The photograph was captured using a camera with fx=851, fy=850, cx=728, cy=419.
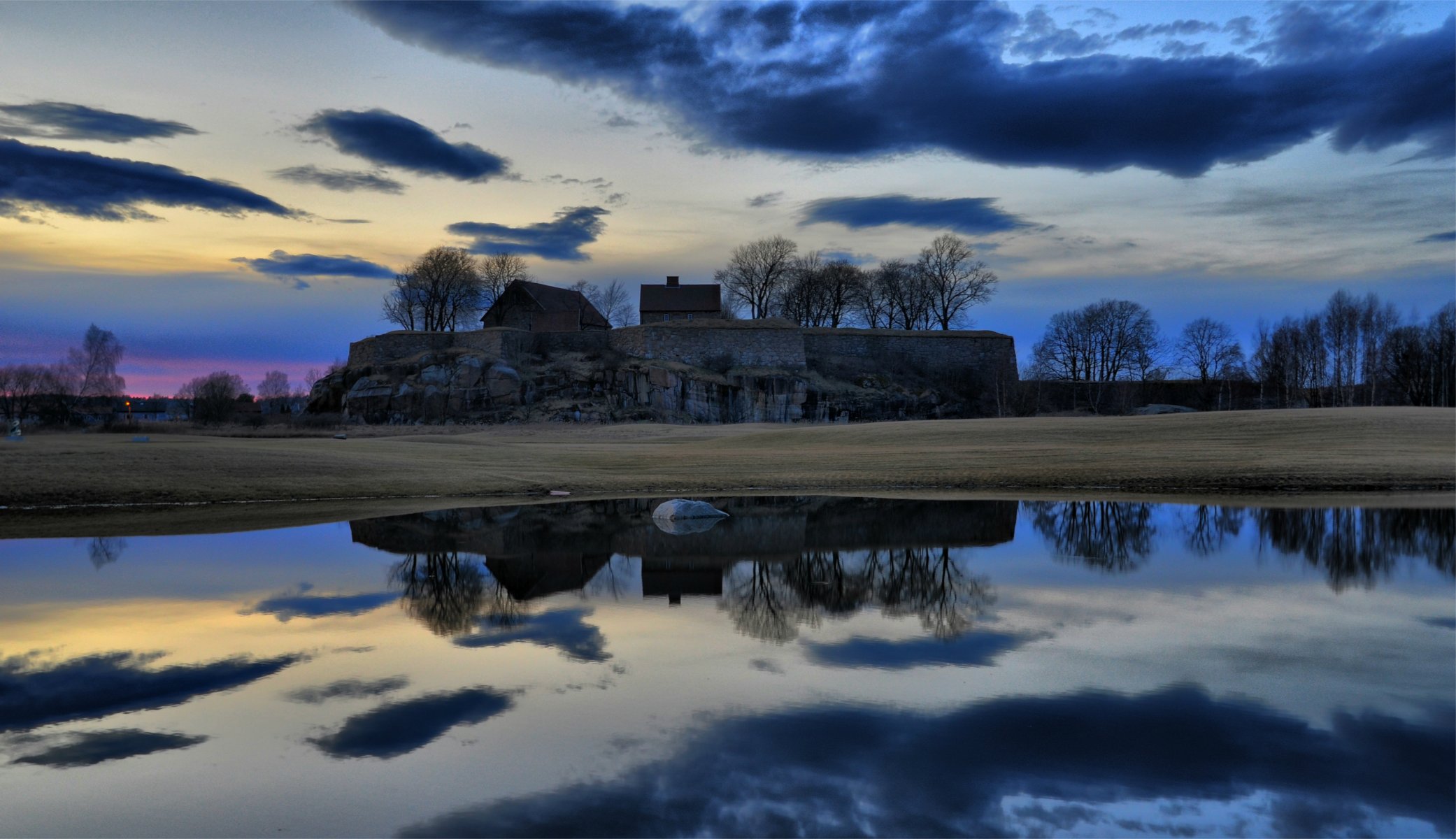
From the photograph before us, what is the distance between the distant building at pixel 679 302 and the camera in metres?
85.6

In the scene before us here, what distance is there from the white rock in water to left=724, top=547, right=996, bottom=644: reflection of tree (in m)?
5.39

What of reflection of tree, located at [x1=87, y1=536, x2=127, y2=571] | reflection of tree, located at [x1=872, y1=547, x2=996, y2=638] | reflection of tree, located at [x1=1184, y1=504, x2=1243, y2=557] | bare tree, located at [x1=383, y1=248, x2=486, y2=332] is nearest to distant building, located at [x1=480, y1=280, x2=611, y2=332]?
bare tree, located at [x1=383, y1=248, x2=486, y2=332]

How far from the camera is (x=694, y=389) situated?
68.2m

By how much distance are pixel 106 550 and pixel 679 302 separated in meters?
72.2

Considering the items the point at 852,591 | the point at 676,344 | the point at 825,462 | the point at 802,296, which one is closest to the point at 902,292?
the point at 802,296

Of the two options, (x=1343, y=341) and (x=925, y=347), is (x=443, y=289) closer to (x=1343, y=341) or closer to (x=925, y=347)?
(x=925, y=347)

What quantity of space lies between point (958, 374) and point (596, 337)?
34.7m

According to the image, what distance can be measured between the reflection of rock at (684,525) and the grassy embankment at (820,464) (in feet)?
22.7

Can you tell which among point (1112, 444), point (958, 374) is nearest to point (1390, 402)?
point (958, 374)

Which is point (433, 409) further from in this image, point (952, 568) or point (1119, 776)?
point (1119, 776)

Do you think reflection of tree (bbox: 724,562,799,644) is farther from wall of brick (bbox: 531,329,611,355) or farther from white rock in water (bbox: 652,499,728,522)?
wall of brick (bbox: 531,329,611,355)

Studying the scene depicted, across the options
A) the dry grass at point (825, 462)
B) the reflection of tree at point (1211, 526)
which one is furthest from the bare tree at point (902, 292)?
the reflection of tree at point (1211, 526)

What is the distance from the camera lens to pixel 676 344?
73.4m

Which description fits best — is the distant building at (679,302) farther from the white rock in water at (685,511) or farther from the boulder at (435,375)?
the white rock in water at (685,511)
